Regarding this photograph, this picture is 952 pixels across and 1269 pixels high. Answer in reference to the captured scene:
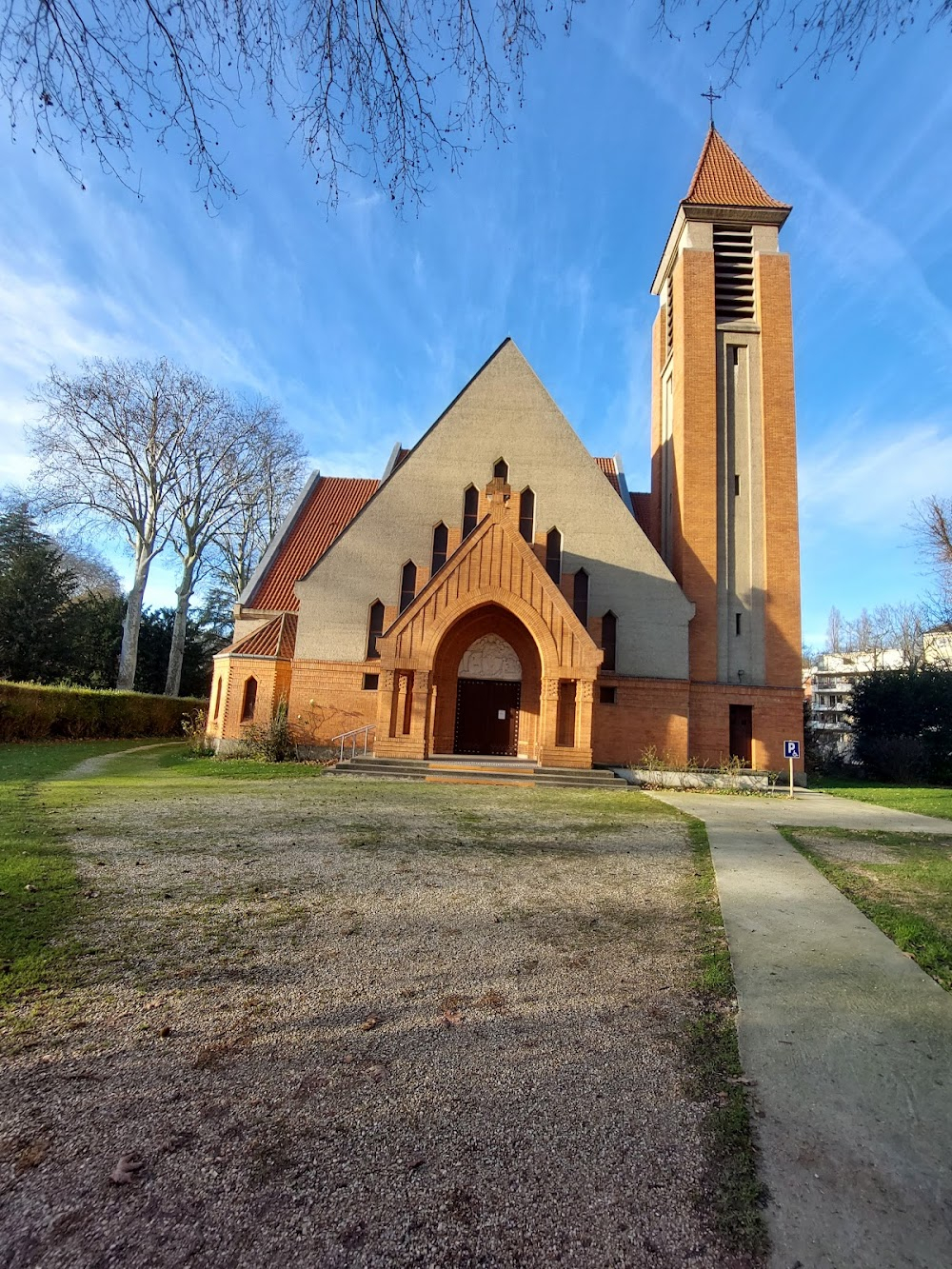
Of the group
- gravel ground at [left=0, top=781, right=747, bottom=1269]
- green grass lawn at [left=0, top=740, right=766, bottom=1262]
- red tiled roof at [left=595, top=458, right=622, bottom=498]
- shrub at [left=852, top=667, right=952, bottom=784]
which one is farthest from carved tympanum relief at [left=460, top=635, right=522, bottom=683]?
shrub at [left=852, top=667, right=952, bottom=784]

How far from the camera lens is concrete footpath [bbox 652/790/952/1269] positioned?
1977mm

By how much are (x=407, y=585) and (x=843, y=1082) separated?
60.2ft

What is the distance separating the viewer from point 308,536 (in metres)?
25.4

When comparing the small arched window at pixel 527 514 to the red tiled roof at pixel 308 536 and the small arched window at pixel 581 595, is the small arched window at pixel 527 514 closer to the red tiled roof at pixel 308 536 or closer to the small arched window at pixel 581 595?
the small arched window at pixel 581 595

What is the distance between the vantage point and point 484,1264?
183cm

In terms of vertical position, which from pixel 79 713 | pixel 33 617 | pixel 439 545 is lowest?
pixel 79 713

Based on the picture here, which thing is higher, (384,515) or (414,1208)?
(384,515)

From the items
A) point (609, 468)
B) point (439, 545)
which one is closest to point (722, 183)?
point (609, 468)

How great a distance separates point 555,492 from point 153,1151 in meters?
19.9

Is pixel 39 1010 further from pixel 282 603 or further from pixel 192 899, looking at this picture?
pixel 282 603

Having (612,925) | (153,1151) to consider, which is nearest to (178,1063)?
(153,1151)

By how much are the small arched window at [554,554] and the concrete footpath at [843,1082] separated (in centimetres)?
1530

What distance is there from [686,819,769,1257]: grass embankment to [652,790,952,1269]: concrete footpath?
0.17 feet

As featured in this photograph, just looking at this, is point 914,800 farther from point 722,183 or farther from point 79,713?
point 79,713
